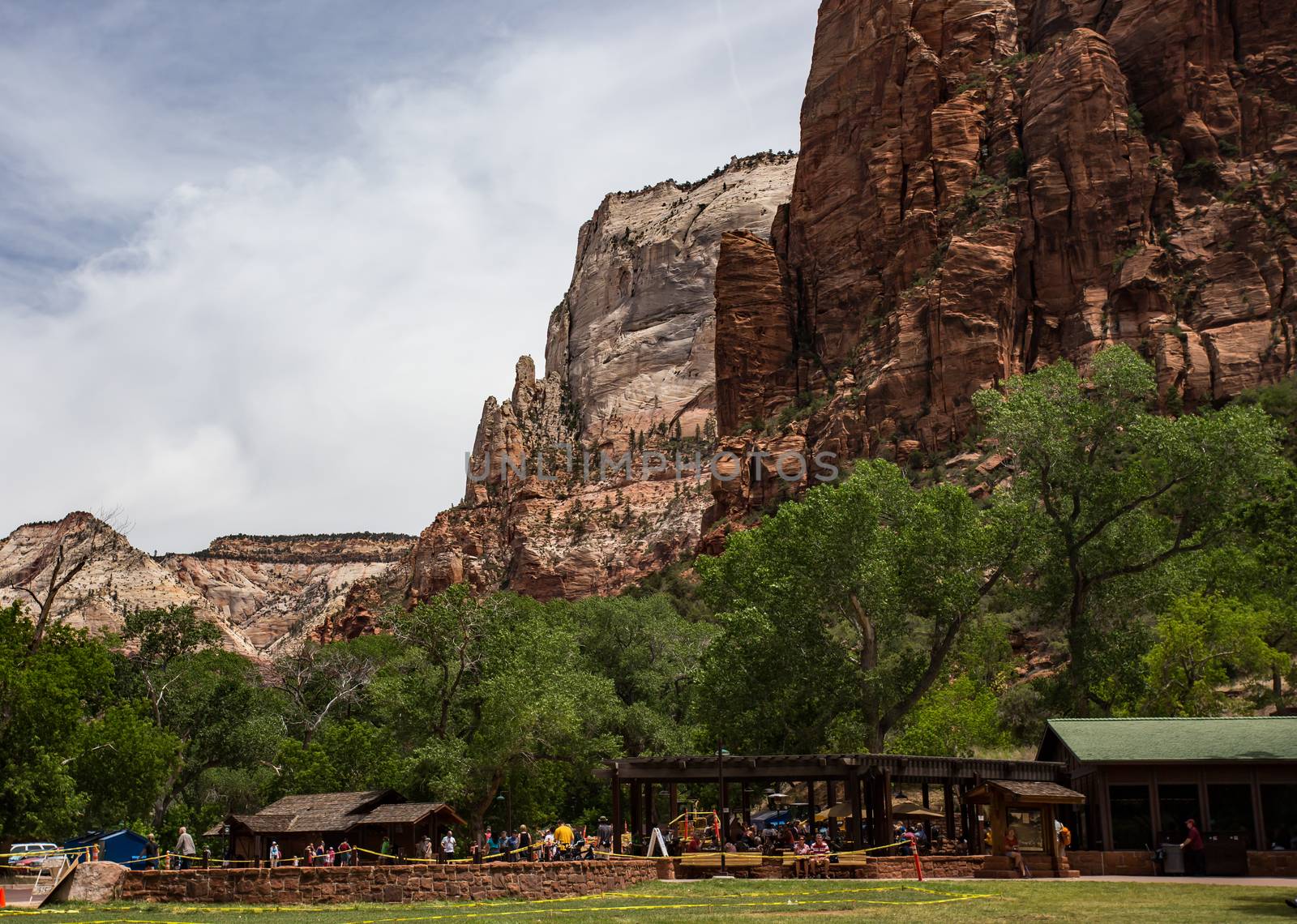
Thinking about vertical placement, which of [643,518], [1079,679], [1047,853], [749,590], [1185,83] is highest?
[1185,83]

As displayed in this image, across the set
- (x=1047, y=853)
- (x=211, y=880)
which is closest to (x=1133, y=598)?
(x=1047, y=853)

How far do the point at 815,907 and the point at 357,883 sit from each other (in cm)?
1008

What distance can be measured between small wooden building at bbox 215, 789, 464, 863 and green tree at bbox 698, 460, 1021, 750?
16.1 meters

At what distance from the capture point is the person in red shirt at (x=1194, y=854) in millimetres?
31594

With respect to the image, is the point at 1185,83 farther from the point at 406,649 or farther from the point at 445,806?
the point at 445,806

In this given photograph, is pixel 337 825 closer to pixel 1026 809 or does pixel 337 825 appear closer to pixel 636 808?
pixel 636 808

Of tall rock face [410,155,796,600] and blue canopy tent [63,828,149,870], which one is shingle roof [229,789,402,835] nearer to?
blue canopy tent [63,828,149,870]

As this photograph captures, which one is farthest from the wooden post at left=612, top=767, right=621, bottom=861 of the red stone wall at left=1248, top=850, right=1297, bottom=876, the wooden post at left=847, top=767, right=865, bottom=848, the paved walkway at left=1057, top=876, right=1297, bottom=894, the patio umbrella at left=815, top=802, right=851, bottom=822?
the red stone wall at left=1248, top=850, right=1297, bottom=876

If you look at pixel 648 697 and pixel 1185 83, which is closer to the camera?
pixel 648 697

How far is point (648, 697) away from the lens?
2721 inches

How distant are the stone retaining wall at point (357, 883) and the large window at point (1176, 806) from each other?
618 inches

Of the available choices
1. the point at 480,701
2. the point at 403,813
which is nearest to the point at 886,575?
the point at 480,701

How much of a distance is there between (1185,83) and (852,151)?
32283mm

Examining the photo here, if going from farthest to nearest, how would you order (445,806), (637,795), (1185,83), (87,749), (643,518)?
(643,518), (1185,83), (87,749), (445,806), (637,795)
